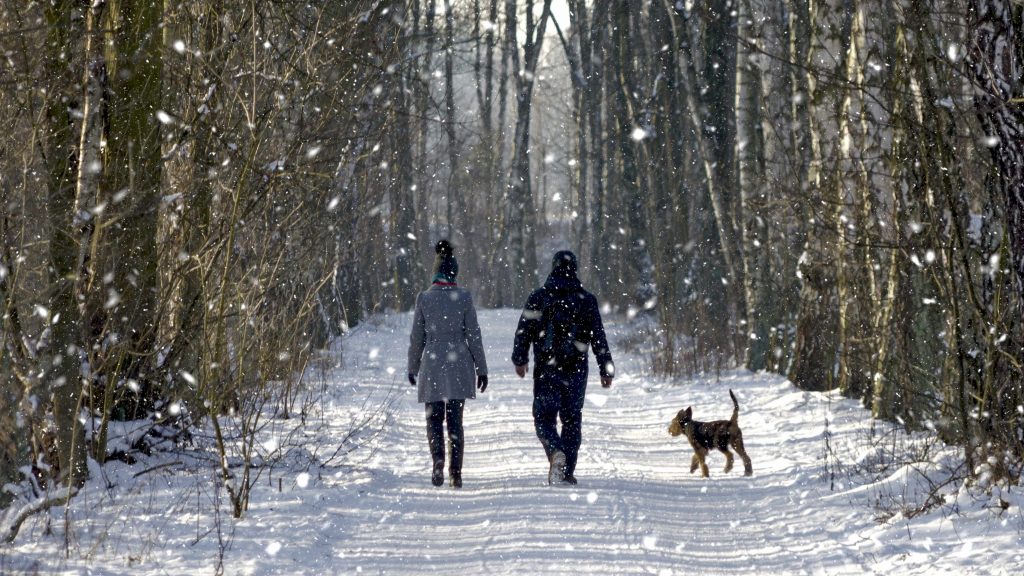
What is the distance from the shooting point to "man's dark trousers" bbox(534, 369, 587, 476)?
8.99 m

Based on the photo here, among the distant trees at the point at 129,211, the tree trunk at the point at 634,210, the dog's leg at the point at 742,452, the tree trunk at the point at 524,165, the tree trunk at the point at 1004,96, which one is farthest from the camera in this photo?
the tree trunk at the point at 524,165

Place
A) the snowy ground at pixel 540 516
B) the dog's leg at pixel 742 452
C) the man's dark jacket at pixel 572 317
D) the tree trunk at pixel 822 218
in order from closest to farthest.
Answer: the snowy ground at pixel 540 516 < the man's dark jacket at pixel 572 317 < the dog's leg at pixel 742 452 < the tree trunk at pixel 822 218

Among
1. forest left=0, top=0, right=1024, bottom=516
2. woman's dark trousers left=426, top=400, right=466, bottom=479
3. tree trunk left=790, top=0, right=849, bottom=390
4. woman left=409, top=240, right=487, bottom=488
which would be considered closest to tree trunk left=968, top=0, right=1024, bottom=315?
forest left=0, top=0, right=1024, bottom=516

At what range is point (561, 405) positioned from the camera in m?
9.13

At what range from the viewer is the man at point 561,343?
9062 mm

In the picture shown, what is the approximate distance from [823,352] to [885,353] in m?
3.28

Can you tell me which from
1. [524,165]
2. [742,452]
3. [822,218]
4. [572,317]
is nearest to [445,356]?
[572,317]

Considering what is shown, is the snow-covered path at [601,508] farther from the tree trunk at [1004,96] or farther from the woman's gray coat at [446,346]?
the tree trunk at [1004,96]

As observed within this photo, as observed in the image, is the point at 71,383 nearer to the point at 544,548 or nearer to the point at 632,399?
the point at 544,548

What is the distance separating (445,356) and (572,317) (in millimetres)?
1122

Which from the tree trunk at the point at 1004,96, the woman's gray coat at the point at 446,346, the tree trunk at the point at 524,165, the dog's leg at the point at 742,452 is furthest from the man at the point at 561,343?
the tree trunk at the point at 524,165

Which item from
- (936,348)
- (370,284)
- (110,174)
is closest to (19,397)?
(110,174)

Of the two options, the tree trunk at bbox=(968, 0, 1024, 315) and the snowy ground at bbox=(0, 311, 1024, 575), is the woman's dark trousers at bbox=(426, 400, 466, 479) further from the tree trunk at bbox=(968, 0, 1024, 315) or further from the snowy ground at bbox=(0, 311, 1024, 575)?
the tree trunk at bbox=(968, 0, 1024, 315)

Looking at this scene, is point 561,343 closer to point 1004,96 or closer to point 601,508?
point 601,508
